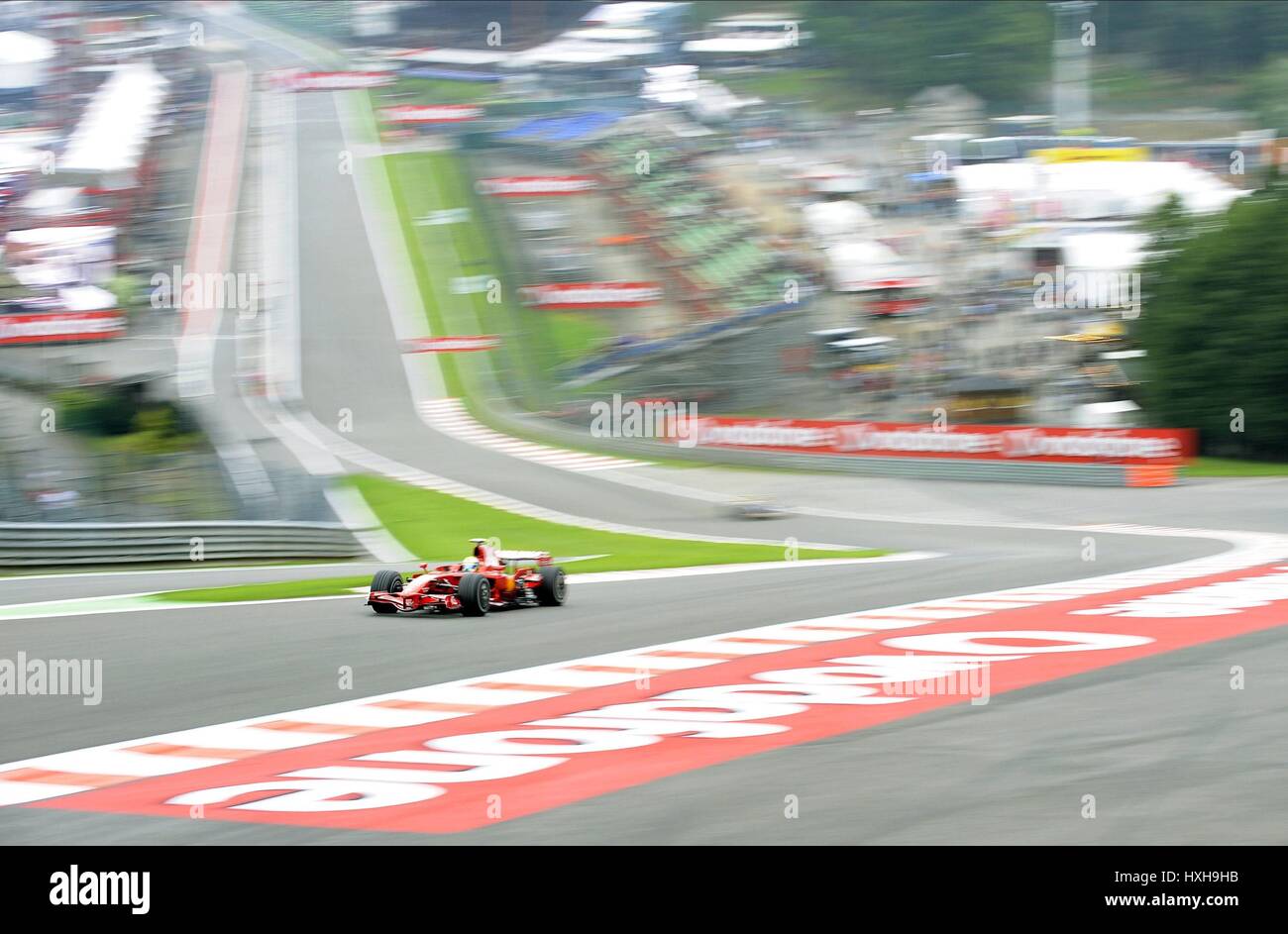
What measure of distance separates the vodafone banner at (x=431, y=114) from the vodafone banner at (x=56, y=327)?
33.1 meters

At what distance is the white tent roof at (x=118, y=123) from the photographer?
52438 mm

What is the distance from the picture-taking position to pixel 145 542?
1706 cm

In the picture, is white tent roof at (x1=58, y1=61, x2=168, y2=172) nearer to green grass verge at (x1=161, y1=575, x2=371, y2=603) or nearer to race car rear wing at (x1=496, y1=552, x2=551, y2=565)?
green grass verge at (x1=161, y1=575, x2=371, y2=603)

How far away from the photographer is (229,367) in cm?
4156

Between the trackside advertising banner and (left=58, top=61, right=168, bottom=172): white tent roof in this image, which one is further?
(left=58, top=61, right=168, bottom=172): white tent roof

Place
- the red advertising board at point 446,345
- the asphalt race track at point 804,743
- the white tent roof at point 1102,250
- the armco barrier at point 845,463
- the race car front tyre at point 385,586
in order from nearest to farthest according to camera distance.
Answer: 1. the asphalt race track at point 804,743
2. the race car front tyre at point 385,586
3. the armco barrier at point 845,463
4. the red advertising board at point 446,345
5. the white tent roof at point 1102,250

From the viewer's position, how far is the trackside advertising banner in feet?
93.2

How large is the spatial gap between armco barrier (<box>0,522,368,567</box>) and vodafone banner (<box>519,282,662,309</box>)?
3009 cm

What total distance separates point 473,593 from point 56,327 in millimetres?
31015

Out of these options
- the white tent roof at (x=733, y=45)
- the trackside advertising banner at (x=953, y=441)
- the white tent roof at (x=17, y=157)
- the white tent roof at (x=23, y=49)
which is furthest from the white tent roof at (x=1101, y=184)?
the white tent roof at (x=23, y=49)

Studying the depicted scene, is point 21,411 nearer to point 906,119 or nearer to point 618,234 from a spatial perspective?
point 618,234

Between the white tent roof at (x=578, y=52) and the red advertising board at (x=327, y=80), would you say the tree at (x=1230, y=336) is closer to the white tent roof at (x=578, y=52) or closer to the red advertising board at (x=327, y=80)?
the white tent roof at (x=578, y=52)

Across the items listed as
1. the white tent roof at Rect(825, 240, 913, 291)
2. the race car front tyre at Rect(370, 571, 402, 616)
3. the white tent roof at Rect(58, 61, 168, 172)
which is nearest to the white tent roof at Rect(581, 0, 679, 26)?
the white tent roof at Rect(58, 61, 168, 172)

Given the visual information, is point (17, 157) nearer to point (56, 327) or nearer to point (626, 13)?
point (56, 327)
